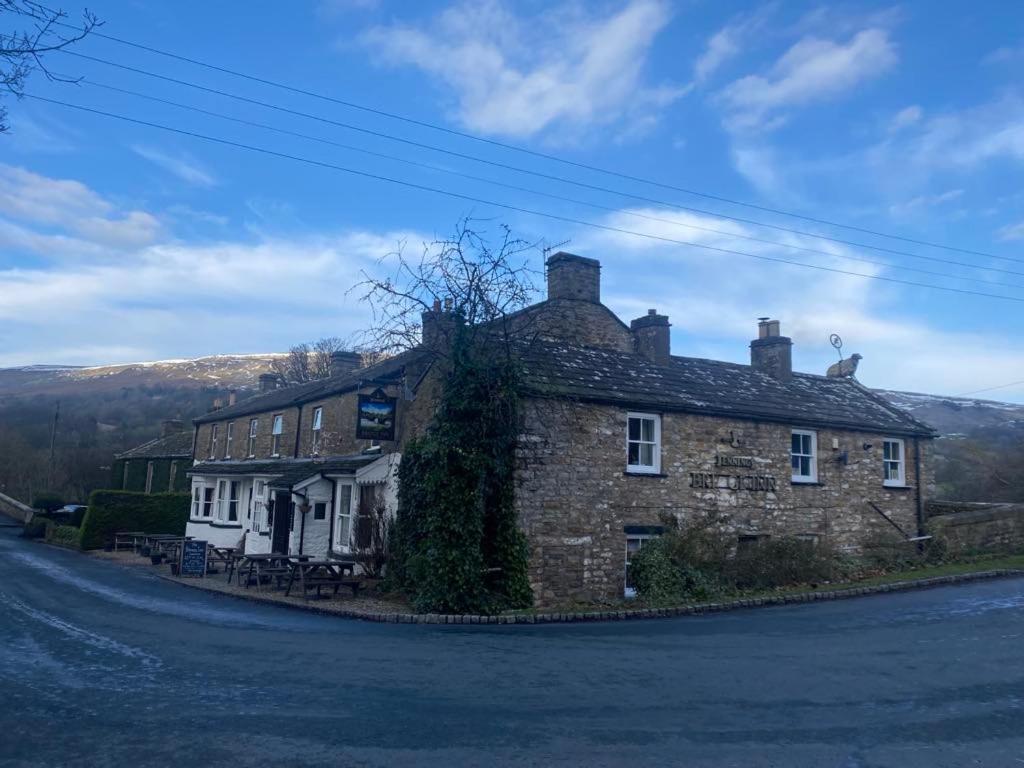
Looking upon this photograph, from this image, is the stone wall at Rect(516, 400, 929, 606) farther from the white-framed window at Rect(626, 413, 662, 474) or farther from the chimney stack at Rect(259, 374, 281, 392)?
the chimney stack at Rect(259, 374, 281, 392)


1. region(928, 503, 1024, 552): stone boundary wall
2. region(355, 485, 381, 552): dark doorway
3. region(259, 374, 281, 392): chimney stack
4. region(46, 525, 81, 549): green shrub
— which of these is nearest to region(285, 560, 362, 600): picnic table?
region(355, 485, 381, 552): dark doorway

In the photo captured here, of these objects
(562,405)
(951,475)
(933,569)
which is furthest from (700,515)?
(951,475)

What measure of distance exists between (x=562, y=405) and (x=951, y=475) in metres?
31.3

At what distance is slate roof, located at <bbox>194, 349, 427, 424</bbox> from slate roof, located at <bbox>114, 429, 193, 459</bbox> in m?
8.20

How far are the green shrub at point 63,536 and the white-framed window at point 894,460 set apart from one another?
3351cm

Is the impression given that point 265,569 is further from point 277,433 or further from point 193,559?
point 277,433

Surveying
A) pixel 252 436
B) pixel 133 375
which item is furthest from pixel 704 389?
pixel 133 375

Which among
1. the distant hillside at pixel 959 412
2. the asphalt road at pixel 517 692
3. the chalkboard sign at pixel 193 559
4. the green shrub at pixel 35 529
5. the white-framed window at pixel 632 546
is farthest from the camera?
the distant hillside at pixel 959 412

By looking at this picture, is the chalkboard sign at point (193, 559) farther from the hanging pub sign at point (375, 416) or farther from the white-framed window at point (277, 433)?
the hanging pub sign at point (375, 416)

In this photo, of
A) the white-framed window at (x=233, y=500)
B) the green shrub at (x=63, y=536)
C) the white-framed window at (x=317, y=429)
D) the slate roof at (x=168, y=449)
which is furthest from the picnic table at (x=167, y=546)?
the slate roof at (x=168, y=449)

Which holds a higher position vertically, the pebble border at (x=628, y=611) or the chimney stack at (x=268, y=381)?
the chimney stack at (x=268, y=381)

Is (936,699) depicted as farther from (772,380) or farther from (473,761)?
(772,380)

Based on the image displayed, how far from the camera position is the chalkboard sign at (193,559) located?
24094 millimetres

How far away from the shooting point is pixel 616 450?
19109 millimetres
